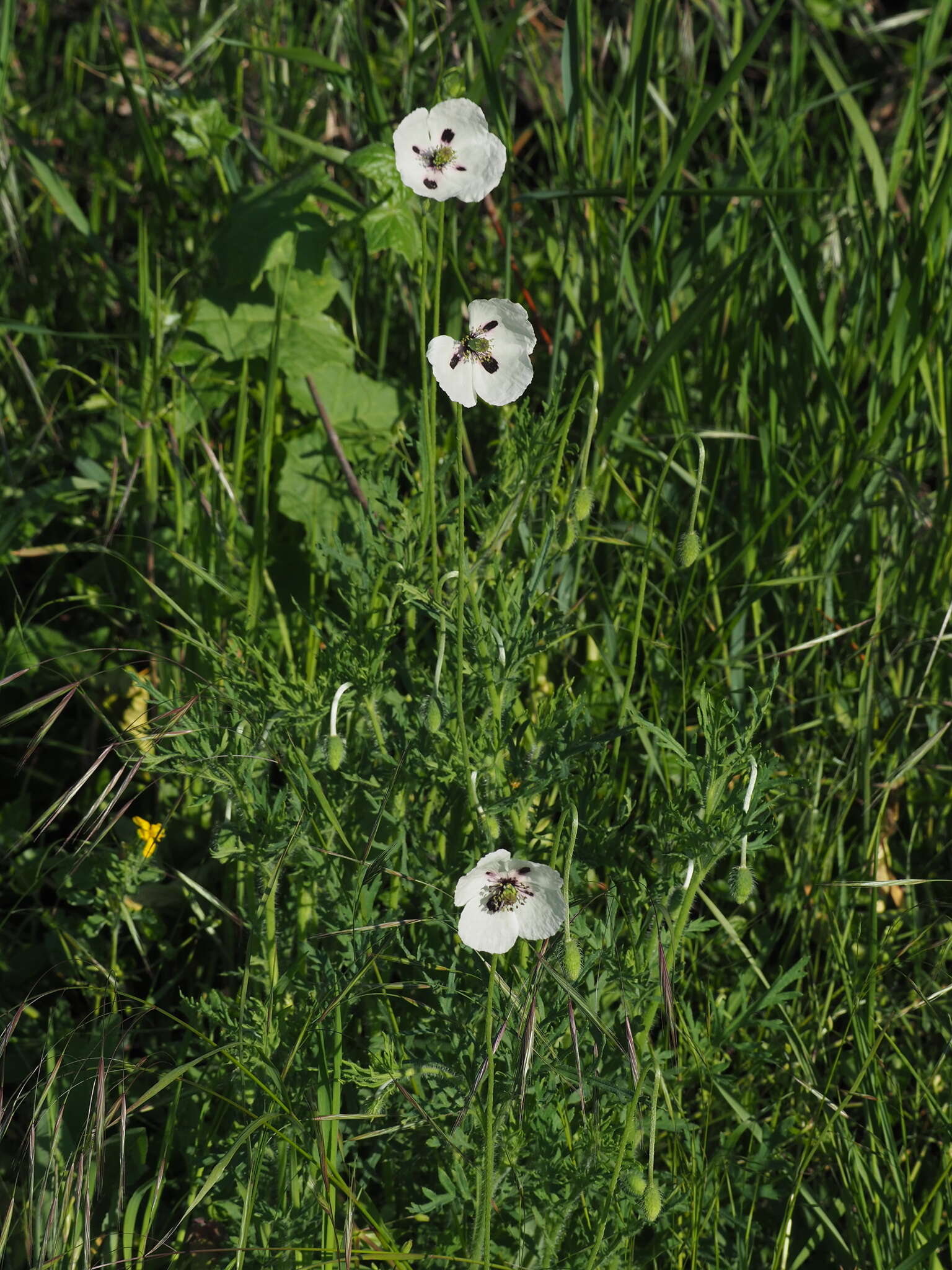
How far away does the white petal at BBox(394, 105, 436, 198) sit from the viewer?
1240mm

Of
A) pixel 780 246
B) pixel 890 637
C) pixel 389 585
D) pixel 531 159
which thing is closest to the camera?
pixel 389 585

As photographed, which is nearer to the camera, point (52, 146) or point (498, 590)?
point (498, 590)

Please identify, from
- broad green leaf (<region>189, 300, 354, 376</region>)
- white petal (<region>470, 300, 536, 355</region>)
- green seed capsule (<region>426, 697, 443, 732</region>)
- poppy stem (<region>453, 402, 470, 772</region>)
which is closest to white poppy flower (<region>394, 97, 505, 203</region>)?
white petal (<region>470, 300, 536, 355</region>)

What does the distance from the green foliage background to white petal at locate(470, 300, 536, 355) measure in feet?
0.38

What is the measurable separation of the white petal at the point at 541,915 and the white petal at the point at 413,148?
781 millimetres

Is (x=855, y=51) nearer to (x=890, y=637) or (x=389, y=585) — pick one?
(x=890, y=637)

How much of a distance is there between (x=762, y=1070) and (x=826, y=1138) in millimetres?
192

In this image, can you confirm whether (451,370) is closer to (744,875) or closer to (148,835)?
(744,875)

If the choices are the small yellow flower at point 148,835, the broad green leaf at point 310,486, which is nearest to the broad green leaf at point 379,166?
the broad green leaf at point 310,486

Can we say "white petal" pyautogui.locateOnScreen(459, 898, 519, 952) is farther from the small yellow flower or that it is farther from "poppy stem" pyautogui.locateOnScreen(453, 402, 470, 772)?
the small yellow flower

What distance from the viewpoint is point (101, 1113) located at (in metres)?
1.18

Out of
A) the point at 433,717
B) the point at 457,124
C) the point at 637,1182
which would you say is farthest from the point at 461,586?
the point at 637,1182

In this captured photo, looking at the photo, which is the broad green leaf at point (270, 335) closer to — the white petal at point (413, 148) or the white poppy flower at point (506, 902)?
the white petal at point (413, 148)

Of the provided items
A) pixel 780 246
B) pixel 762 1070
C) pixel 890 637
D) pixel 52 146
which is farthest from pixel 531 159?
pixel 762 1070
